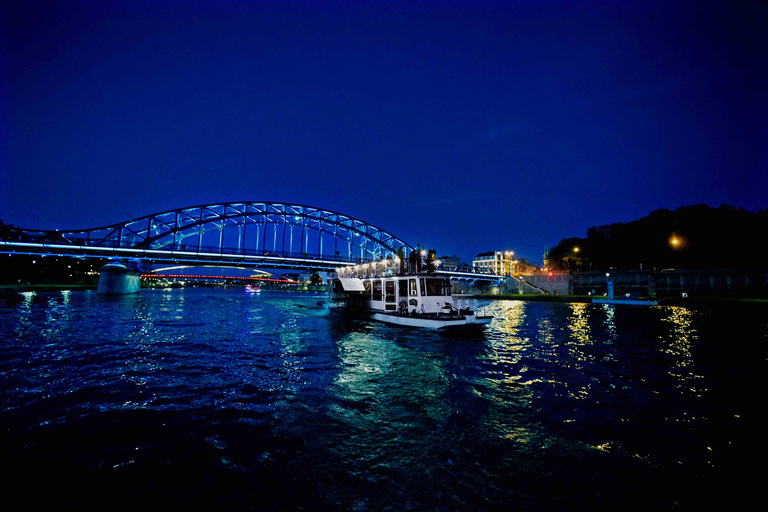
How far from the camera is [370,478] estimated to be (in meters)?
5.09

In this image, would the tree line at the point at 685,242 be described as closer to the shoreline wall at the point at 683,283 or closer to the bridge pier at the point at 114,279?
the shoreline wall at the point at 683,283

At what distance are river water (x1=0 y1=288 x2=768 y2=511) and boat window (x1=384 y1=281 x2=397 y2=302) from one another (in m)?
12.8

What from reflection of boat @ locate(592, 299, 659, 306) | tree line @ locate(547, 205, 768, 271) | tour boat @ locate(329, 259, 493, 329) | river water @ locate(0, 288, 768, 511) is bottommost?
river water @ locate(0, 288, 768, 511)

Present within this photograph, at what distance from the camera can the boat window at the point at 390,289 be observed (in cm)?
2727

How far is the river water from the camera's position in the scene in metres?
4.75

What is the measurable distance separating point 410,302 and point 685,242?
80.8 m

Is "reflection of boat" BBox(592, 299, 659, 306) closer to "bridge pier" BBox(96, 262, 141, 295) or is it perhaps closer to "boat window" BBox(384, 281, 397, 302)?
"boat window" BBox(384, 281, 397, 302)

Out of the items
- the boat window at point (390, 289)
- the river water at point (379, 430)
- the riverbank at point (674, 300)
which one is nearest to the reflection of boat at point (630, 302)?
the riverbank at point (674, 300)

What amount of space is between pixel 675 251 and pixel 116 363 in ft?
321

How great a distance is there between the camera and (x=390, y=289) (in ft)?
91.1

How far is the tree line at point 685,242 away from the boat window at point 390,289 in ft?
211

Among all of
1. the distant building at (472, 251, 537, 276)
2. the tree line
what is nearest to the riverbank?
the tree line

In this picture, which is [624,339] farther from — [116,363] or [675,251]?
[675,251]

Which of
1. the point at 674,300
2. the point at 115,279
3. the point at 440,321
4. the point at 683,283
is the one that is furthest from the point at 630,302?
the point at 115,279
